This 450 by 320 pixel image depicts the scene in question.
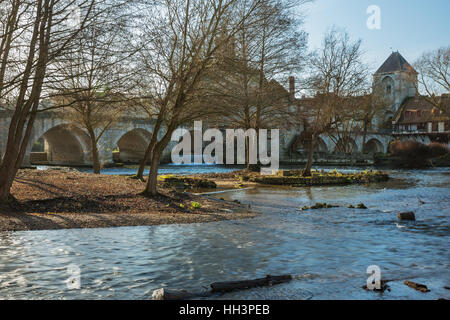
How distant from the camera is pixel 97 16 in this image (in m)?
9.31

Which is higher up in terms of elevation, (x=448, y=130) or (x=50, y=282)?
(x=448, y=130)

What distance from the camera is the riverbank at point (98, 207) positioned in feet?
34.3

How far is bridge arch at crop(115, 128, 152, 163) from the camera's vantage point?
5262cm

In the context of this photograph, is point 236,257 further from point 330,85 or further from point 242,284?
point 330,85

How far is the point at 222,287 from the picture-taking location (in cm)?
595

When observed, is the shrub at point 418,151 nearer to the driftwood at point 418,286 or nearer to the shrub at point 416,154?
the shrub at point 416,154

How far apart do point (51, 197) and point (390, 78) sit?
84.7 meters

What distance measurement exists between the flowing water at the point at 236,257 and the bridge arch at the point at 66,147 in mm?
32848

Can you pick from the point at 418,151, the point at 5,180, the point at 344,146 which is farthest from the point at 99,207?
the point at 344,146

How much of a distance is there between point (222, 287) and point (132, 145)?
52.7m
